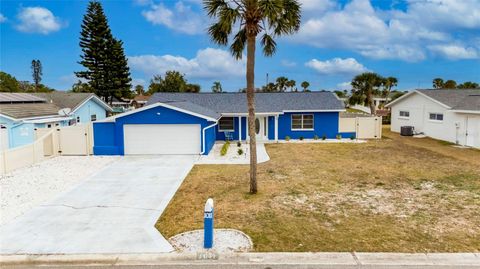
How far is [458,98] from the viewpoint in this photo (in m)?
24.9

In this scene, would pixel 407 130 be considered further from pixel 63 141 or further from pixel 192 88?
pixel 192 88

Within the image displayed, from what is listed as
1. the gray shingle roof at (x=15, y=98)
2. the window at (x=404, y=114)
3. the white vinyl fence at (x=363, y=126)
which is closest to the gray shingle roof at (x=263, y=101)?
the white vinyl fence at (x=363, y=126)

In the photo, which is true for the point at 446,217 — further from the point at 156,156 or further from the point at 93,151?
the point at 93,151

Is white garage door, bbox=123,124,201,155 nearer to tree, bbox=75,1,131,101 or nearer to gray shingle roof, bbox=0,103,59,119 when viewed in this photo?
gray shingle roof, bbox=0,103,59,119

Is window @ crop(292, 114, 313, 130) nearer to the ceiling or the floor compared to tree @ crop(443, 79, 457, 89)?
nearer to the floor

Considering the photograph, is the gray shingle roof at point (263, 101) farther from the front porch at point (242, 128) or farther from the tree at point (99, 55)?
the tree at point (99, 55)

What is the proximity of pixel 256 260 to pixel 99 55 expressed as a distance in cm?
4436

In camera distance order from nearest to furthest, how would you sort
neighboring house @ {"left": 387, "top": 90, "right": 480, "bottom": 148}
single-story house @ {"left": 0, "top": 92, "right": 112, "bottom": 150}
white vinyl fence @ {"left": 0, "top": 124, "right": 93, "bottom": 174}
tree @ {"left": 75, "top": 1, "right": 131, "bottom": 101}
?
white vinyl fence @ {"left": 0, "top": 124, "right": 93, "bottom": 174} < single-story house @ {"left": 0, "top": 92, "right": 112, "bottom": 150} < neighboring house @ {"left": 387, "top": 90, "right": 480, "bottom": 148} < tree @ {"left": 75, "top": 1, "right": 131, "bottom": 101}

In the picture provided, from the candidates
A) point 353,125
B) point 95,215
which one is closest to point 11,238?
point 95,215

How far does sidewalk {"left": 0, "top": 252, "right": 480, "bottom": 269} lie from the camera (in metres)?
6.20

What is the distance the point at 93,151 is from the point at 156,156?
3.78 m

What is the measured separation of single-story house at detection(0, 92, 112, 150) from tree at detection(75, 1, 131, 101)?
453 inches

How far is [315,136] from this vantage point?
85.1 ft

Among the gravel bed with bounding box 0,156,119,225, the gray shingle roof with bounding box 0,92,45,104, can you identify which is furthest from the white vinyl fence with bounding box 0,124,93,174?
the gray shingle roof with bounding box 0,92,45,104
